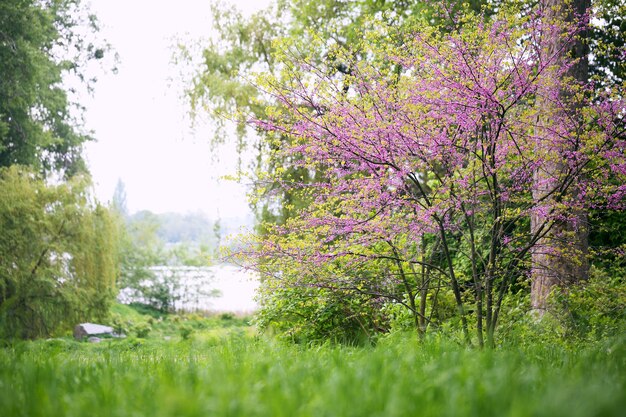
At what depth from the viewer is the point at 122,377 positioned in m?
2.50

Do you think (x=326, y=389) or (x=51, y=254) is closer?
(x=326, y=389)

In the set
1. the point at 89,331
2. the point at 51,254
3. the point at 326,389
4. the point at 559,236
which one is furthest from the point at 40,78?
the point at 326,389

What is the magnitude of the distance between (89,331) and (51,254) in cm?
228

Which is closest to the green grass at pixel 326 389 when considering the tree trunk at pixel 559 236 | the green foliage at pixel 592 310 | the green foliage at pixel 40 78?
the green foliage at pixel 592 310

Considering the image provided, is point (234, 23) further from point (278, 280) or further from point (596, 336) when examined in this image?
point (596, 336)

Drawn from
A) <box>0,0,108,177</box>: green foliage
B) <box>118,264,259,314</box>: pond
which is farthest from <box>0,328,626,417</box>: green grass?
<box>118,264,259,314</box>: pond

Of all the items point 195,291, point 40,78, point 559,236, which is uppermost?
point 40,78

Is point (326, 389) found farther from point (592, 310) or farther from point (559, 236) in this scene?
point (592, 310)

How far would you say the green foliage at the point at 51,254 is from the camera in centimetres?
1358

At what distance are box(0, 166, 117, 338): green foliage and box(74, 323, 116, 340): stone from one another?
0.28 meters

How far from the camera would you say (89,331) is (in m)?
14.0

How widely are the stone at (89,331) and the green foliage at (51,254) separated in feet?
0.92

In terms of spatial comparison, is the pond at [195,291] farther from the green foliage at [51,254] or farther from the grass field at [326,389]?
the grass field at [326,389]

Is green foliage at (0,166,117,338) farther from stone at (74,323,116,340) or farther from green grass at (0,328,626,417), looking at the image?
green grass at (0,328,626,417)
